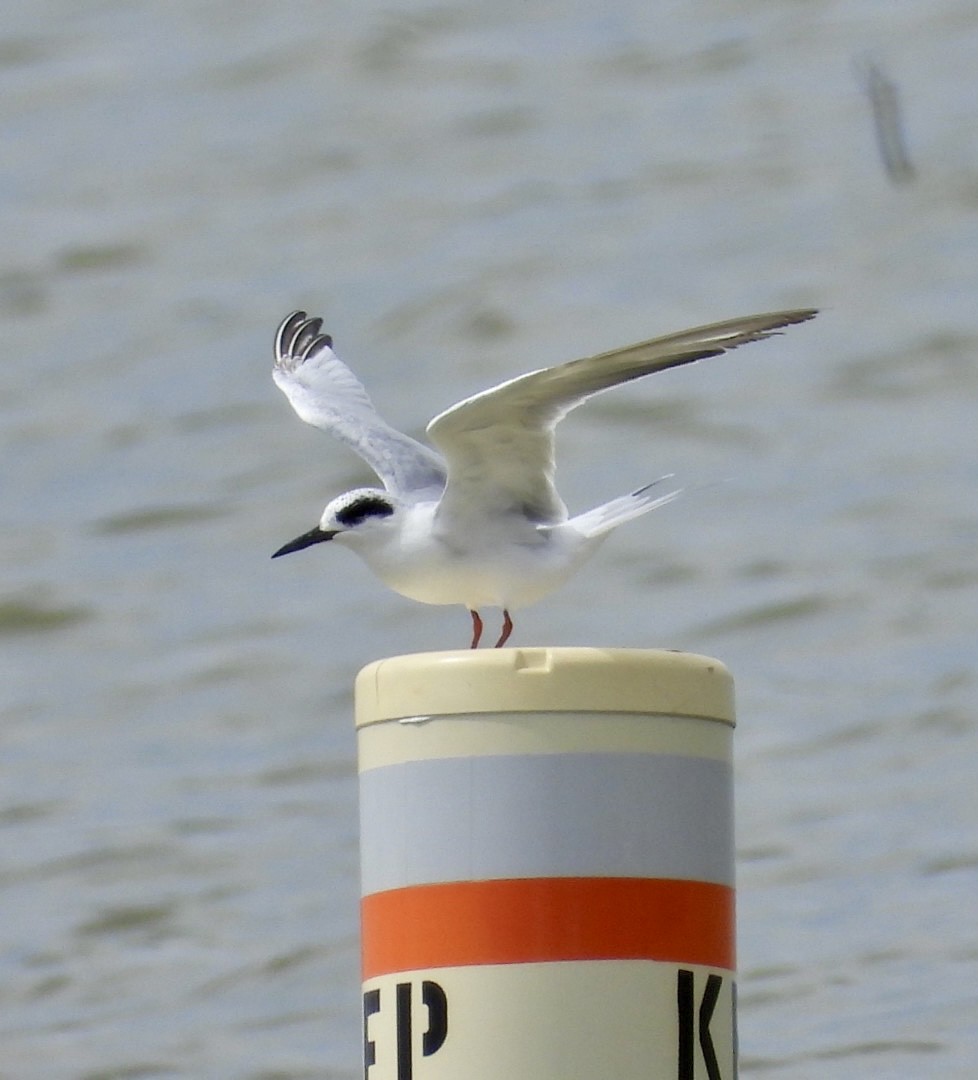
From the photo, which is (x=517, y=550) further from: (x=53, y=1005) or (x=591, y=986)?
(x=53, y=1005)

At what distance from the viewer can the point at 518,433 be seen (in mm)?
5410

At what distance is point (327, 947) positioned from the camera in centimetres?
956

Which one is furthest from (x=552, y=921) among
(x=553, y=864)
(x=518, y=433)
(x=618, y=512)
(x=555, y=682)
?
(x=518, y=433)

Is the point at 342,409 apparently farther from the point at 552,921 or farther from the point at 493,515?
the point at 552,921

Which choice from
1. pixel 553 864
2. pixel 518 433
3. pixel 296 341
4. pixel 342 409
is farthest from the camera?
pixel 296 341

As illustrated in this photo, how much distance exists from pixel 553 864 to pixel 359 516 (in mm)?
2324

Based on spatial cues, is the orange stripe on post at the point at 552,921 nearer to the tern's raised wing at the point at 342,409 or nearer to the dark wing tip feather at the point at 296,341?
the tern's raised wing at the point at 342,409

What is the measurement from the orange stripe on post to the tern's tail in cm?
161

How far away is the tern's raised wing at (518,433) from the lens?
16.1 feet

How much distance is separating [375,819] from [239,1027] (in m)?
5.64

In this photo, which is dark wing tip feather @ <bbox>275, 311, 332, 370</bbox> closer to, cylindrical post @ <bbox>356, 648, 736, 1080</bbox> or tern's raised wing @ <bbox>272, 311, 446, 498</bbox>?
tern's raised wing @ <bbox>272, 311, 446, 498</bbox>

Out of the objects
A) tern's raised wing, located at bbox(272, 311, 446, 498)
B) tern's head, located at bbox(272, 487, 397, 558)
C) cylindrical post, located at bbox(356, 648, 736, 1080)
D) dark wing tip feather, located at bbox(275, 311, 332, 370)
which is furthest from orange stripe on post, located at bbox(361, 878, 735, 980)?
dark wing tip feather, located at bbox(275, 311, 332, 370)

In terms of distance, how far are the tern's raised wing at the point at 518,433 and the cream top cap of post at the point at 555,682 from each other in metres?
1.36

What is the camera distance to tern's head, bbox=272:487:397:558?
5520 mm
